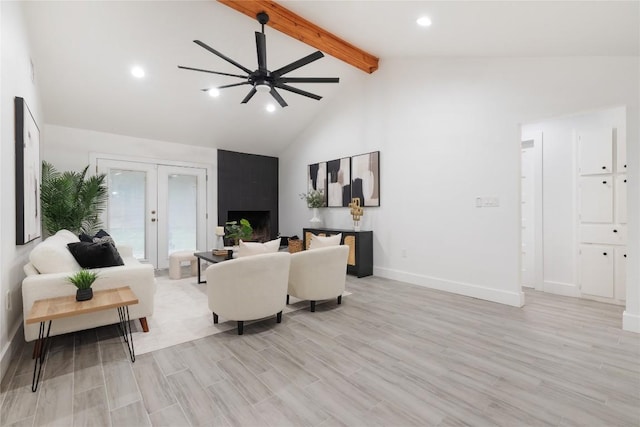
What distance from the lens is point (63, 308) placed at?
2.11 m

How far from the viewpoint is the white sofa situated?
231 centimetres

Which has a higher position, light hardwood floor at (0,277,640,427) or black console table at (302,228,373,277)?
black console table at (302,228,373,277)

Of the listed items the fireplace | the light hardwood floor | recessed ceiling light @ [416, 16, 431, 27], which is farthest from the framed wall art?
the fireplace

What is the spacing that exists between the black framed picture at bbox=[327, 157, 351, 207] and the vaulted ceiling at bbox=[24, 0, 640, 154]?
1523 mm

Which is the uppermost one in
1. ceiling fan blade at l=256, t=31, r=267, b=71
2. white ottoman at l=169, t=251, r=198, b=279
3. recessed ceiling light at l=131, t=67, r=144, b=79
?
recessed ceiling light at l=131, t=67, r=144, b=79

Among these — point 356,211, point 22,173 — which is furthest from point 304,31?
point 22,173

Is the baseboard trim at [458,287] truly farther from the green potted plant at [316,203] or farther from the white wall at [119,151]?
the white wall at [119,151]

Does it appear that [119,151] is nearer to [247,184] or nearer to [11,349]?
[247,184]

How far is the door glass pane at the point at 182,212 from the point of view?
6.06m

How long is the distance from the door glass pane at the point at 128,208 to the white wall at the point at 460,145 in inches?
160

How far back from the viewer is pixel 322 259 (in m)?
3.29

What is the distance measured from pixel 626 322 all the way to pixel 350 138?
177 inches

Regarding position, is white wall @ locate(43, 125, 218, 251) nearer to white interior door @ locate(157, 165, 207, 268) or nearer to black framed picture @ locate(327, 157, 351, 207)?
white interior door @ locate(157, 165, 207, 268)

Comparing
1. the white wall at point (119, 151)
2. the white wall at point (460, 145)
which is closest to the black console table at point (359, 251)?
the white wall at point (460, 145)
